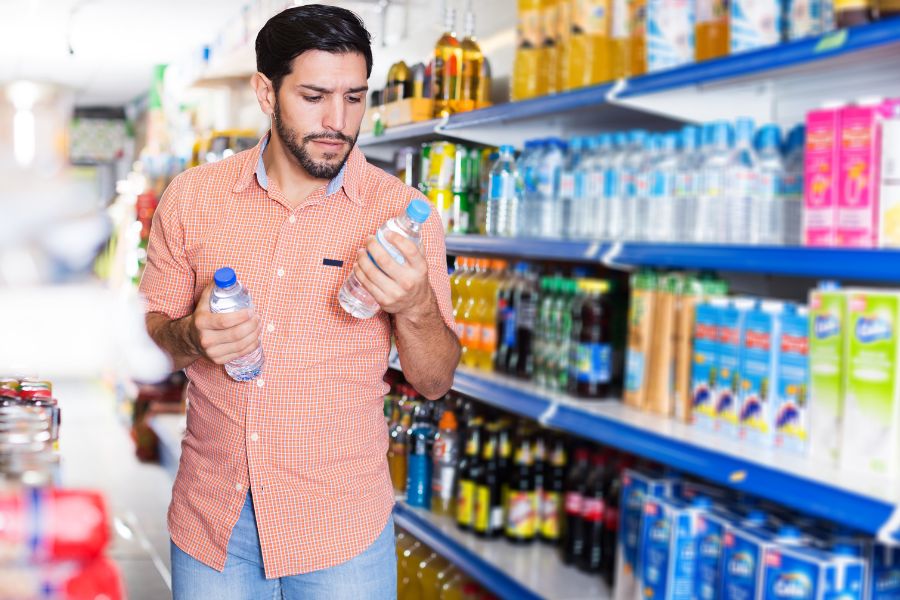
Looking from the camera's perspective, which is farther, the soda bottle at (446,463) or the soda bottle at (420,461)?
the soda bottle at (420,461)

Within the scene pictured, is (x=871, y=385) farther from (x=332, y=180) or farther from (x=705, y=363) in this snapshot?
(x=332, y=180)

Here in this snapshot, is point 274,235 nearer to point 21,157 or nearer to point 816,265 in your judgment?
point 816,265

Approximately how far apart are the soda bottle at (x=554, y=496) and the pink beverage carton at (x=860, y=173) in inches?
57.9

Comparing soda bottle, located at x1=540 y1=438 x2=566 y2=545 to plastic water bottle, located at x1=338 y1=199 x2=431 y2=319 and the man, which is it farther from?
plastic water bottle, located at x1=338 y1=199 x2=431 y2=319

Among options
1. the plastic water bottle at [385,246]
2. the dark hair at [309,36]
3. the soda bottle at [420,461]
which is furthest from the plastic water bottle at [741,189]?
the soda bottle at [420,461]

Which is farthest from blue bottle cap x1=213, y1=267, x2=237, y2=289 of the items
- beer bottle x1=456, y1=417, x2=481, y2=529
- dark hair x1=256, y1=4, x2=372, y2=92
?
beer bottle x1=456, y1=417, x2=481, y2=529

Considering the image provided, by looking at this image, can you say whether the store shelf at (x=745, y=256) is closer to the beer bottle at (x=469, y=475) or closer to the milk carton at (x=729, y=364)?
the milk carton at (x=729, y=364)

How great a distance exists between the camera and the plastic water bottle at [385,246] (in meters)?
1.68

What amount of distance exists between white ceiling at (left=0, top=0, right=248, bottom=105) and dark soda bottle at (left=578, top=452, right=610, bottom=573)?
16.0ft

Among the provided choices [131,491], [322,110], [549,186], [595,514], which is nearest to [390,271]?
[322,110]

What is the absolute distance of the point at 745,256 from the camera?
1.96 m

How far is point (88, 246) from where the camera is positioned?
86 cm

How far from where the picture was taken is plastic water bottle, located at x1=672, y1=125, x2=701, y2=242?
2.27 m

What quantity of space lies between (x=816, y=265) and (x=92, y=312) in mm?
1344
